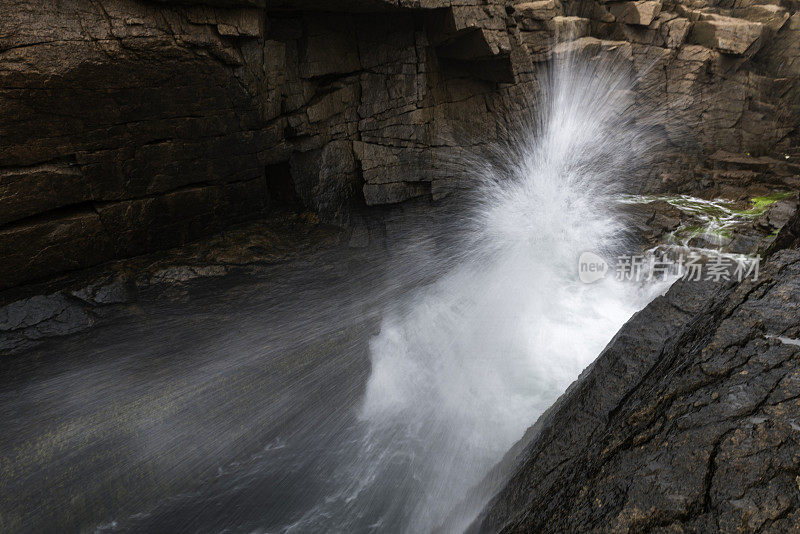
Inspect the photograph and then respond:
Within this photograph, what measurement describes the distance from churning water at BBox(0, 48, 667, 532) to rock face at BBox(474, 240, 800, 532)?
6.02ft

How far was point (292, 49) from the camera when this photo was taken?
8500mm

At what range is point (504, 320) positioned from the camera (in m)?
10.1

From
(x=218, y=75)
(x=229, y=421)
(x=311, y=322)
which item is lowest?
(x=229, y=421)

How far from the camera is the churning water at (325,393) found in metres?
6.88

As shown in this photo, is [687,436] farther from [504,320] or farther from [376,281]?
[376,281]

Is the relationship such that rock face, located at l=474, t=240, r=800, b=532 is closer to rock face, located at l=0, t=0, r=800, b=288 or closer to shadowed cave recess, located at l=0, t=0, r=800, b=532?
shadowed cave recess, located at l=0, t=0, r=800, b=532

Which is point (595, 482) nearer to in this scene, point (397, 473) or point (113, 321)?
point (397, 473)

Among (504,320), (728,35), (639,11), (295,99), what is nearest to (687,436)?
(504,320)

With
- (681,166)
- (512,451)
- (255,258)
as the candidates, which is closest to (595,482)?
(512,451)

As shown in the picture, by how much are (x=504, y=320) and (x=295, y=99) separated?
22.9ft

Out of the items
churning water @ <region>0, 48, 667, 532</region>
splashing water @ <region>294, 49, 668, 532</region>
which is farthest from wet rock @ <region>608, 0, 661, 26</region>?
churning water @ <region>0, 48, 667, 532</region>

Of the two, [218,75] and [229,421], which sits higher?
[218,75]

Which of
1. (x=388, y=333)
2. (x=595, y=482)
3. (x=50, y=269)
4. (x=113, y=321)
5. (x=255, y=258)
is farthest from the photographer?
(x=388, y=333)

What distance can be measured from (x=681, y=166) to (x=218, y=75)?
1351 centimetres
